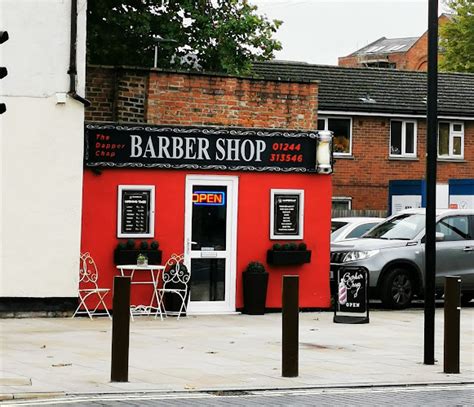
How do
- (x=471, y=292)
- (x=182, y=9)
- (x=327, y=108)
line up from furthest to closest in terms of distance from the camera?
(x=327, y=108)
(x=182, y=9)
(x=471, y=292)

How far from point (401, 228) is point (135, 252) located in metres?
5.98

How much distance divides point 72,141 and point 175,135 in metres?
1.92

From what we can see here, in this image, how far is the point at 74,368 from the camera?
13.2 m

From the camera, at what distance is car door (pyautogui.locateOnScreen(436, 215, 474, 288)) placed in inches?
902

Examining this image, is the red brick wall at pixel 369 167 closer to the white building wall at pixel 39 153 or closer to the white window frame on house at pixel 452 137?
the white window frame on house at pixel 452 137

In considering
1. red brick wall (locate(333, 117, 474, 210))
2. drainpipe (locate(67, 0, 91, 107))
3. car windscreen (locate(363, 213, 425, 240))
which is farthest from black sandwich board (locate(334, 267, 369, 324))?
red brick wall (locate(333, 117, 474, 210))

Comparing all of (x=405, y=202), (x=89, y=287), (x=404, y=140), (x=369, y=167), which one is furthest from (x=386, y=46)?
(x=89, y=287)

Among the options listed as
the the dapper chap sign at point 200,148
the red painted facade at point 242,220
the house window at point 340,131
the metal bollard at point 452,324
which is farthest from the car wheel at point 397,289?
the house window at point 340,131

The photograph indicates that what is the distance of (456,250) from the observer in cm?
2312

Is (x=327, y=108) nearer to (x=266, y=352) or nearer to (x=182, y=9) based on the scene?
A: (x=182, y=9)

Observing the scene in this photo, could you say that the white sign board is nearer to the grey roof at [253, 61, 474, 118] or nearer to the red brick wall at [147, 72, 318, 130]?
the grey roof at [253, 61, 474, 118]

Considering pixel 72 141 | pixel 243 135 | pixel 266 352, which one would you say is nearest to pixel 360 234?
pixel 243 135

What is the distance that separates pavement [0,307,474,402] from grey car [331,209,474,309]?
1.72 meters

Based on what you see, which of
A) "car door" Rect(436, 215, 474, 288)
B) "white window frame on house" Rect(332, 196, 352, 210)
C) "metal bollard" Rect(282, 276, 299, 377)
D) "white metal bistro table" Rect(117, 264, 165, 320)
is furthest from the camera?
"white window frame on house" Rect(332, 196, 352, 210)
